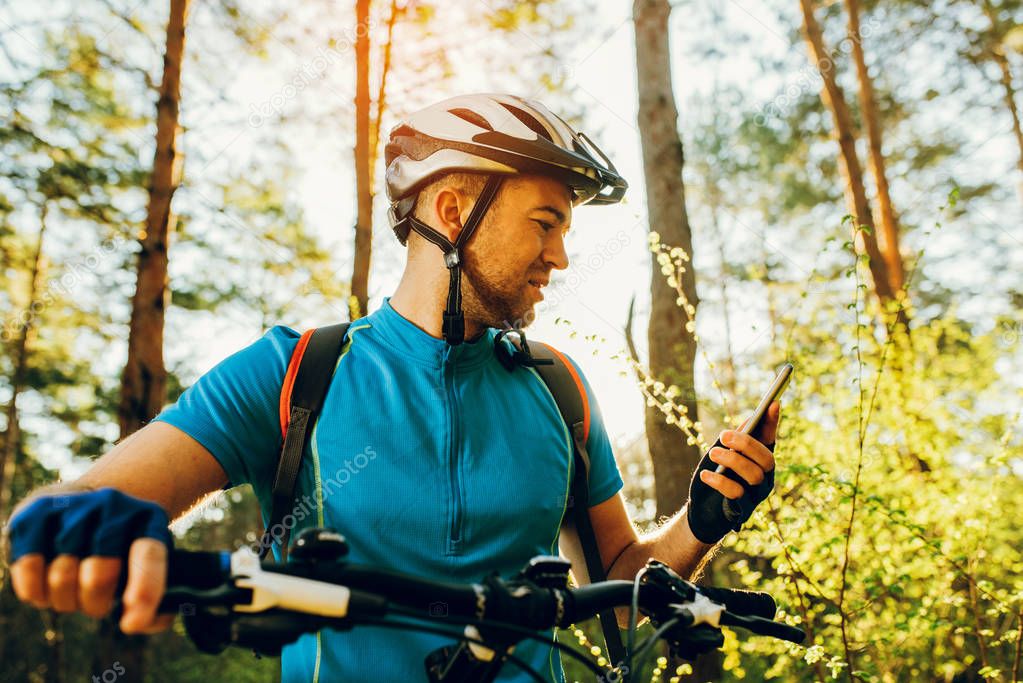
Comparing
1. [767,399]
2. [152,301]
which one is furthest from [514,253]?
[152,301]

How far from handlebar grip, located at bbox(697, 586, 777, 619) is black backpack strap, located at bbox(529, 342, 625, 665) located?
85cm

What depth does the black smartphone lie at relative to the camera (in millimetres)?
1836

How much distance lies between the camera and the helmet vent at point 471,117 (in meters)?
2.74

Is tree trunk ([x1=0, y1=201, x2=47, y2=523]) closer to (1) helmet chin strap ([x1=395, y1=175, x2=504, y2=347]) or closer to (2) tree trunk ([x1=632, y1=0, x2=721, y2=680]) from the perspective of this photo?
(2) tree trunk ([x1=632, y1=0, x2=721, y2=680])

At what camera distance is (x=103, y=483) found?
175cm

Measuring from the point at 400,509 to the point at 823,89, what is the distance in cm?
1316

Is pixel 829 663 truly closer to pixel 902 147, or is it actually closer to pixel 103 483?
pixel 103 483

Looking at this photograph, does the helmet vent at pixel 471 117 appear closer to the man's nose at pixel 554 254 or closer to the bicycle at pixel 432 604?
the man's nose at pixel 554 254

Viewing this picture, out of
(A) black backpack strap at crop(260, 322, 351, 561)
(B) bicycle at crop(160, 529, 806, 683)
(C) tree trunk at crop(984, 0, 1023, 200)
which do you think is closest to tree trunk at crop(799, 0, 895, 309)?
(C) tree trunk at crop(984, 0, 1023, 200)

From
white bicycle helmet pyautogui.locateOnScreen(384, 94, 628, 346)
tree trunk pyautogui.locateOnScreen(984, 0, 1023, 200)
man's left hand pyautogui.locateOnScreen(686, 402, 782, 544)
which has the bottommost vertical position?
man's left hand pyautogui.locateOnScreen(686, 402, 782, 544)

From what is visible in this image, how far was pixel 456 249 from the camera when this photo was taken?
2.63m

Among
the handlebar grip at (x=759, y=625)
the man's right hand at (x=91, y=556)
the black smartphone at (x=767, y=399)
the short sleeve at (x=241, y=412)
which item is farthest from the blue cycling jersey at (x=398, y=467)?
the man's right hand at (x=91, y=556)

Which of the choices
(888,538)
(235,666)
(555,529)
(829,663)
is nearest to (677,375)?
(888,538)

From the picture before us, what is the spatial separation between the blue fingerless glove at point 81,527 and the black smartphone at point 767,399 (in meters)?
1.42
